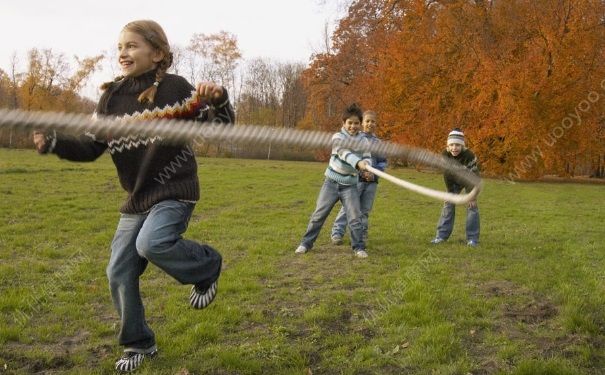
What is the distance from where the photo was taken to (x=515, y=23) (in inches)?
984

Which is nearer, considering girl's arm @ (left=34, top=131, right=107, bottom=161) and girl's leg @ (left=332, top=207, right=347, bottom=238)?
girl's arm @ (left=34, top=131, right=107, bottom=161)

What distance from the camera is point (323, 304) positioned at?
16.9 feet

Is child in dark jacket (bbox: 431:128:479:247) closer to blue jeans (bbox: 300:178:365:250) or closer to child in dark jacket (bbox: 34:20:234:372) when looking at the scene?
blue jeans (bbox: 300:178:365:250)

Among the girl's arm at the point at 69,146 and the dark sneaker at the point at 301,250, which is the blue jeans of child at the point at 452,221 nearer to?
the dark sneaker at the point at 301,250

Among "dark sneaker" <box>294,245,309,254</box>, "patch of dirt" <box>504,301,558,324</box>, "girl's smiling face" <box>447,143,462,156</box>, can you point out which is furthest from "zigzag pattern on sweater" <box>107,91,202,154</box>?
"girl's smiling face" <box>447,143,462,156</box>

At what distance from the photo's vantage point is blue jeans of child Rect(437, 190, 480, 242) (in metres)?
8.72

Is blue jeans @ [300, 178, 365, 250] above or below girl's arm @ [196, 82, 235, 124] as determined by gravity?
below

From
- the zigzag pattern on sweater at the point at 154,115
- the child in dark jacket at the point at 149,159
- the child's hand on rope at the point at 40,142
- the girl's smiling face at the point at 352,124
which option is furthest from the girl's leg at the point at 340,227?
the child's hand on rope at the point at 40,142

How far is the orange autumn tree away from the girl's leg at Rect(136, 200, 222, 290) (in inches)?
826

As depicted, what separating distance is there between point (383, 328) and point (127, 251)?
2157mm

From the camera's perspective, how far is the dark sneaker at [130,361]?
142 inches

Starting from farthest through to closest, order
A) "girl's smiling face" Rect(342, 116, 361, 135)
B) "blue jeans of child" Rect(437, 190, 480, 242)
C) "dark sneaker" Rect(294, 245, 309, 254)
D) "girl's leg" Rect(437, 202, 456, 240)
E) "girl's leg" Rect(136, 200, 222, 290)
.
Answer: "girl's leg" Rect(437, 202, 456, 240)
"blue jeans of child" Rect(437, 190, 480, 242)
"dark sneaker" Rect(294, 245, 309, 254)
"girl's smiling face" Rect(342, 116, 361, 135)
"girl's leg" Rect(136, 200, 222, 290)

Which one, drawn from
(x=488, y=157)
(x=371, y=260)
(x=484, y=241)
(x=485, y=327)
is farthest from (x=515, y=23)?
(x=485, y=327)

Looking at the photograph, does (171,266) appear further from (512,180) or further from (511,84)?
(512,180)
